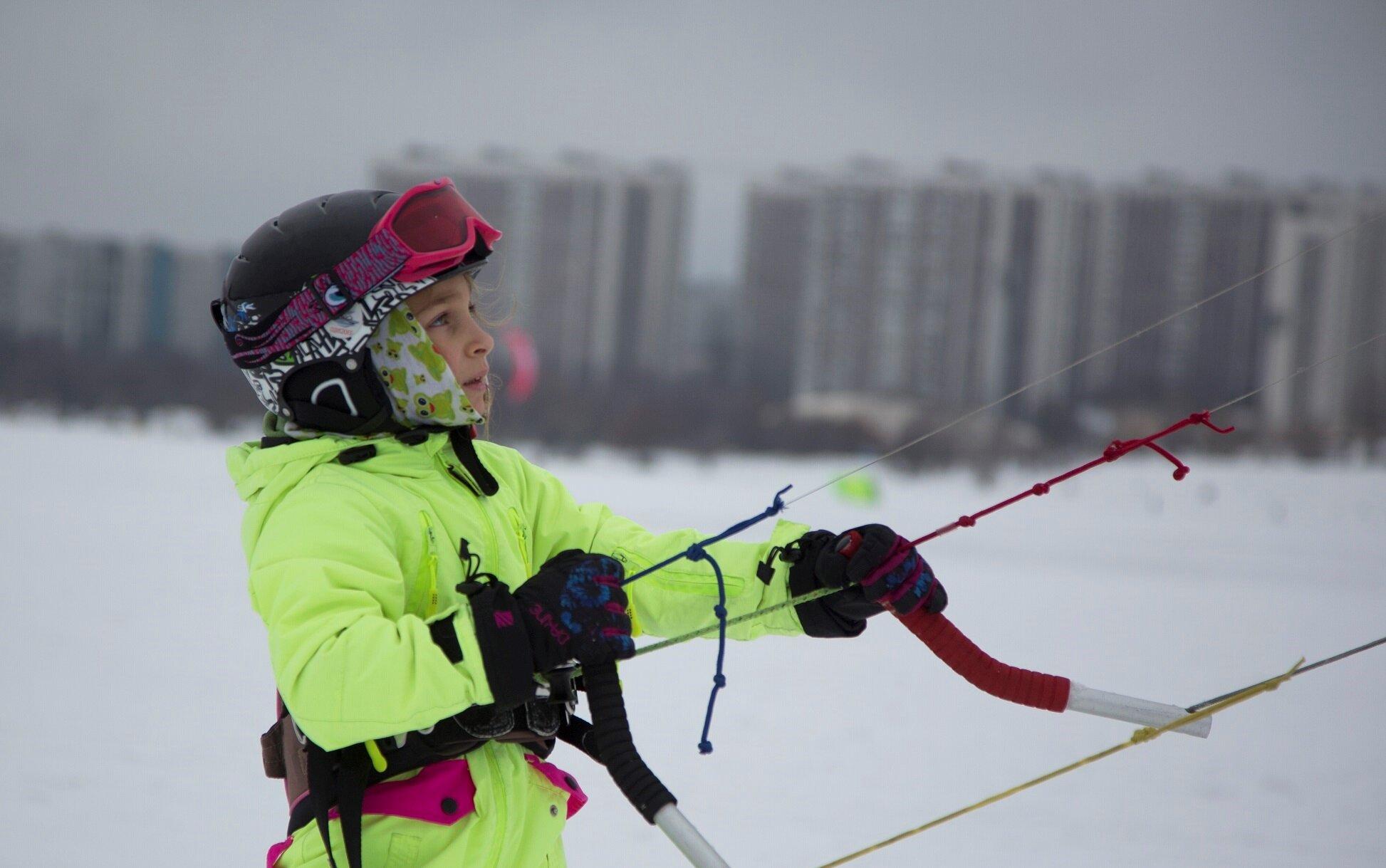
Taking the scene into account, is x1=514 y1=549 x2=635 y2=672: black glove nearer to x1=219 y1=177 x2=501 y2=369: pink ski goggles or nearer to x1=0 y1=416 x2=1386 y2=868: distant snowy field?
x1=219 y1=177 x2=501 y2=369: pink ski goggles

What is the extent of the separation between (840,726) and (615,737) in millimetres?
3760

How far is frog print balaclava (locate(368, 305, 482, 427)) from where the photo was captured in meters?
1.55

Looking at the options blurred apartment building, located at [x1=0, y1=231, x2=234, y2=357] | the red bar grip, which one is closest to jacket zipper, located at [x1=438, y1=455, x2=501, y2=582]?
the red bar grip

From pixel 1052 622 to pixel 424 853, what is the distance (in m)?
6.78

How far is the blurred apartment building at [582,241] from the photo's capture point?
45812 mm

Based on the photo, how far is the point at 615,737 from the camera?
1.36m

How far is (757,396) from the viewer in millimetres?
37594

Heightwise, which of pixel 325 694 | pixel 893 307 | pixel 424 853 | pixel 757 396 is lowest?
pixel 757 396

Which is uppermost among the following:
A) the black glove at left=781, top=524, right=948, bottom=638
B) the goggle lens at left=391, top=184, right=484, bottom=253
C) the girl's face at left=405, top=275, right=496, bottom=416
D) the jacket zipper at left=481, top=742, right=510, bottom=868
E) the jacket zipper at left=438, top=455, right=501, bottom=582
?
the goggle lens at left=391, top=184, right=484, bottom=253

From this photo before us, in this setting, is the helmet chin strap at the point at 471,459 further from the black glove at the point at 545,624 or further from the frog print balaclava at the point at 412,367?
the black glove at the point at 545,624

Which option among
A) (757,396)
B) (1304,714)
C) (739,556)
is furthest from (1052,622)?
(757,396)

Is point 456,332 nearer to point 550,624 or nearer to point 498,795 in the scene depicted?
point 550,624

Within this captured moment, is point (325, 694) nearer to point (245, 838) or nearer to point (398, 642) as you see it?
point (398, 642)

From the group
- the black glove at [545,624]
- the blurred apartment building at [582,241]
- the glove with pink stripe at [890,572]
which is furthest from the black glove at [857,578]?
the blurred apartment building at [582,241]
